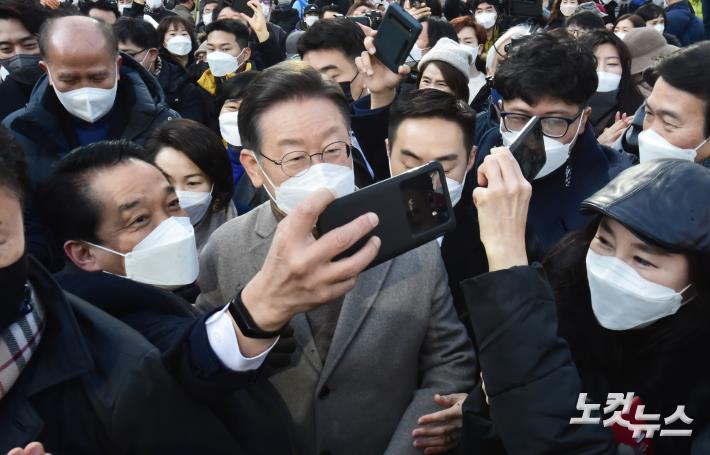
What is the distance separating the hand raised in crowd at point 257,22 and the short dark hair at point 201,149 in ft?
12.7

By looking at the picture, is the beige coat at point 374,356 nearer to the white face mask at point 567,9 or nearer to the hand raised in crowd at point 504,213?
the hand raised in crowd at point 504,213

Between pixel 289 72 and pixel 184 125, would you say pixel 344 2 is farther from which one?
pixel 289 72

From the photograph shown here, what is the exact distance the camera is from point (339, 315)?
6.04ft

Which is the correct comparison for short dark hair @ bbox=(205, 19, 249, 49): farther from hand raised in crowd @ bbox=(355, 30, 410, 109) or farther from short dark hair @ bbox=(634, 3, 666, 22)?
short dark hair @ bbox=(634, 3, 666, 22)

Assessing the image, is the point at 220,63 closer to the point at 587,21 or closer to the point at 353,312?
the point at 587,21

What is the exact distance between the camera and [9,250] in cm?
128

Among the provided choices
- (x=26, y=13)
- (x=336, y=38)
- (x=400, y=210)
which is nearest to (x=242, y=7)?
(x=26, y=13)

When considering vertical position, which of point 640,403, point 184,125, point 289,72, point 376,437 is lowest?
point 376,437

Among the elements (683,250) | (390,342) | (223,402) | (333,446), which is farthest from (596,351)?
(223,402)

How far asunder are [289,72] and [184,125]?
1.14m

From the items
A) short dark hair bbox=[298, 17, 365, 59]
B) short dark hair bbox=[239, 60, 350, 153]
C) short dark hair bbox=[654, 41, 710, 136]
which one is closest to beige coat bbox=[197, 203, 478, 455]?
short dark hair bbox=[239, 60, 350, 153]

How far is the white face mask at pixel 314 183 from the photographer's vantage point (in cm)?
189

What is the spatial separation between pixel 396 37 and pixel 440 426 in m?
2.16

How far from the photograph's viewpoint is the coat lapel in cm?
179
